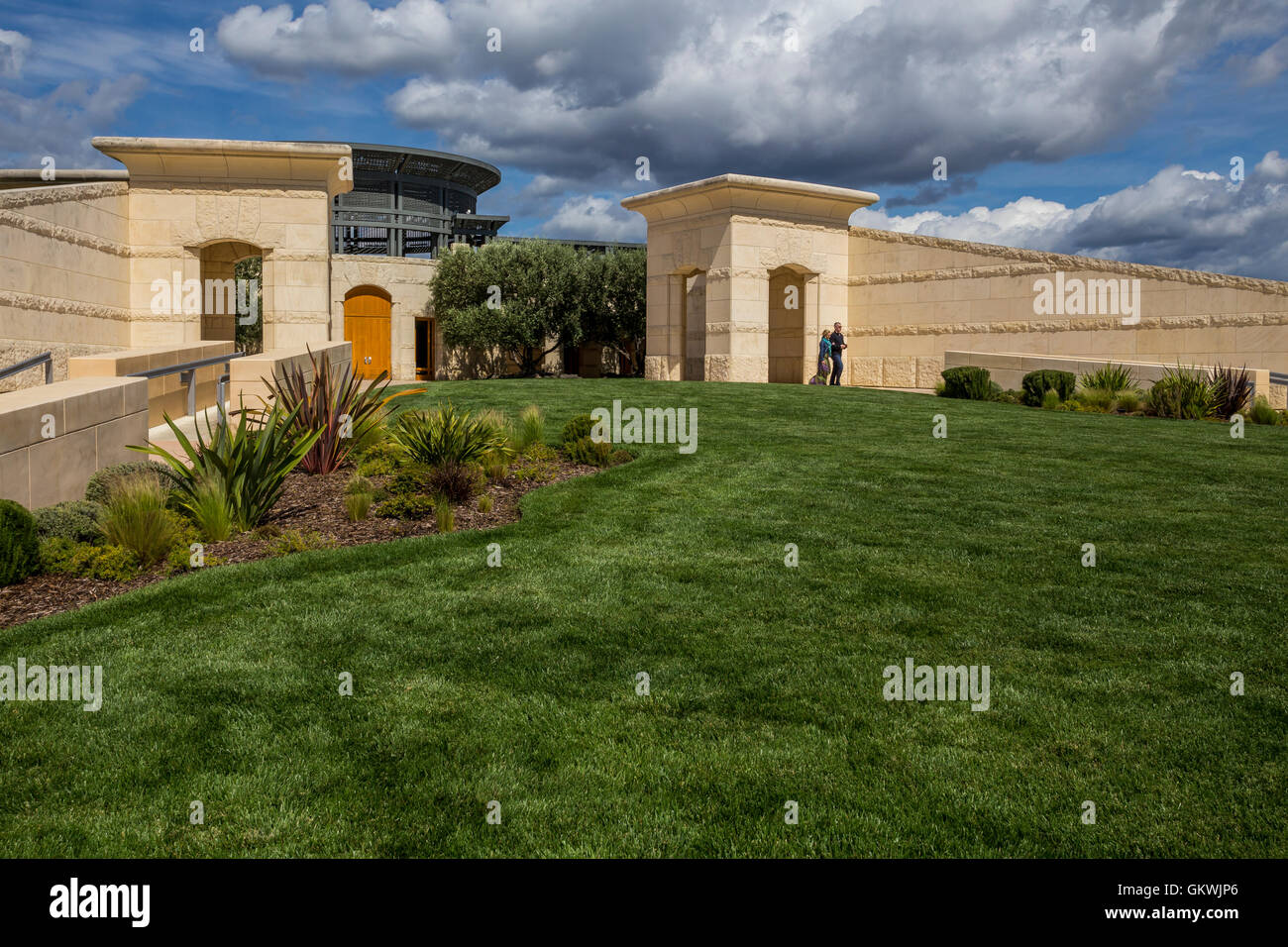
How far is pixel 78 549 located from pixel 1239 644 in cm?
834

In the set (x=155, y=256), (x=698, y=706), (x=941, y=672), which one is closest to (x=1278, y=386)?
(x=941, y=672)

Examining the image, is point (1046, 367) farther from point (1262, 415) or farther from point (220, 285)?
point (220, 285)

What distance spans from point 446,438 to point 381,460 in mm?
1131

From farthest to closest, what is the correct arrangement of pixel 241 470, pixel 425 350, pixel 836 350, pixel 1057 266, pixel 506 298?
1. pixel 425 350
2. pixel 506 298
3. pixel 836 350
4. pixel 1057 266
5. pixel 241 470

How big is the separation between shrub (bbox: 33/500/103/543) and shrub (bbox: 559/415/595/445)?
17.7 feet

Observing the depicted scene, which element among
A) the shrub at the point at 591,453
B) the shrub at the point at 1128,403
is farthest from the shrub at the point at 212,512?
the shrub at the point at 1128,403

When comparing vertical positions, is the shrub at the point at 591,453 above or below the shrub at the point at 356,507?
above

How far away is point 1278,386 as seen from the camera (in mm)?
19031

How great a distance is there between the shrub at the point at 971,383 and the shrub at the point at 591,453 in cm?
1153

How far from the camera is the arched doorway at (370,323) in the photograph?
32906mm

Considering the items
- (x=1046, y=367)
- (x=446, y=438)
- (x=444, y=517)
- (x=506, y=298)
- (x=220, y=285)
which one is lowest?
(x=444, y=517)

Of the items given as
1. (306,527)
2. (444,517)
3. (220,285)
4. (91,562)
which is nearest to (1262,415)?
(444,517)

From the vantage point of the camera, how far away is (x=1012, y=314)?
23.6 m

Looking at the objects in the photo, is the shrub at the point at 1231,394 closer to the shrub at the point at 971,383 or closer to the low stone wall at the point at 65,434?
the shrub at the point at 971,383
